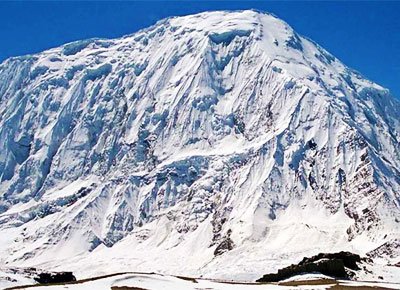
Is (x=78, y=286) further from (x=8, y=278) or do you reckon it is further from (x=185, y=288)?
(x=8, y=278)

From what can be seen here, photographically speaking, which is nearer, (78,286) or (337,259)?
(78,286)

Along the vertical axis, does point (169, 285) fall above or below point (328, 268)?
below

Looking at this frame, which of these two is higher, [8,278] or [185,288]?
[8,278]

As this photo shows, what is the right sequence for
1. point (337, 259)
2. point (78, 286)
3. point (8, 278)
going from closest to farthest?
point (78, 286)
point (337, 259)
point (8, 278)

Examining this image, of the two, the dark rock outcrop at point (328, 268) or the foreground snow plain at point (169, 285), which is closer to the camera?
the foreground snow plain at point (169, 285)

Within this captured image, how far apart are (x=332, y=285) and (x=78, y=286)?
28220 mm

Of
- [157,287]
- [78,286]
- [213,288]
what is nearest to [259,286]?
[213,288]

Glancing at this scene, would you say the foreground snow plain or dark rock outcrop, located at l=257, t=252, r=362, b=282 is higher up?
dark rock outcrop, located at l=257, t=252, r=362, b=282

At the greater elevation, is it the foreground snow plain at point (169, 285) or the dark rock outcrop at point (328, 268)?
the dark rock outcrop at point (328, 268)

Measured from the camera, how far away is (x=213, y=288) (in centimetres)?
8406

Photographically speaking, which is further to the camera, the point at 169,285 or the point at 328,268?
the point at 328,268

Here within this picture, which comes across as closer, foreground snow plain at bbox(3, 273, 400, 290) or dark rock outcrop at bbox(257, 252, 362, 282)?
foreground snow plain at bbox(3, 273, 400, 290)

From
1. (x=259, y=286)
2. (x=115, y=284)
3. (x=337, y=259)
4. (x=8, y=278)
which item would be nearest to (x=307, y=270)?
(x=337, y=259)

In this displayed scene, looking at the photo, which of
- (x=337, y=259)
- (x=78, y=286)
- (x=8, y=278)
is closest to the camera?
(x=78, y=286)
